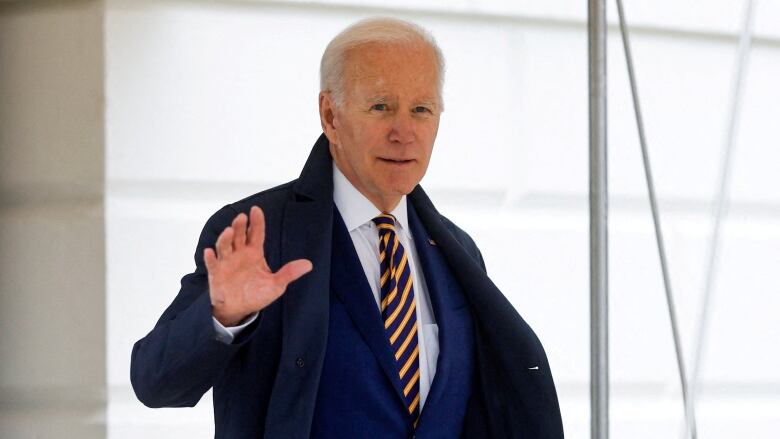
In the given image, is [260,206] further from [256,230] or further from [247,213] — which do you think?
[256,230]

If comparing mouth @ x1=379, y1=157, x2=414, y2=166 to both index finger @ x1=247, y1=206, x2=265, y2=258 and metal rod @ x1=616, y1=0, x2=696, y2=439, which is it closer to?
index finger @ x1=247, y1=206, x2=265, y2=258

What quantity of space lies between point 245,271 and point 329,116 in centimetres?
42

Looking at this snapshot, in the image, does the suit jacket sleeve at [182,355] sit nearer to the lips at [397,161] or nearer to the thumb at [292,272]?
the thumb at [292,272]

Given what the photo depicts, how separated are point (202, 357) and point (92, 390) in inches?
60.9

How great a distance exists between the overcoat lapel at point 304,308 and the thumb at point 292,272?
0.54 feet

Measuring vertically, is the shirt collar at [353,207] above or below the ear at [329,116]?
below

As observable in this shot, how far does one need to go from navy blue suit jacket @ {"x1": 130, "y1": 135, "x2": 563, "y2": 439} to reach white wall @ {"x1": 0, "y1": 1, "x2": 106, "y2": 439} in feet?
4.22

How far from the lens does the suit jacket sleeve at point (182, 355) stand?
5.29 feet

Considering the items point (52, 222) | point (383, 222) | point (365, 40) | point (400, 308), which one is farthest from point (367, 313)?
point (52, 222)

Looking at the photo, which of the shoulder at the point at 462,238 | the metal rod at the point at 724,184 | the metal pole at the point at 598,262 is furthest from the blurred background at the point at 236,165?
the shoulder at the point at 462,238

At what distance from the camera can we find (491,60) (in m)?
3.22

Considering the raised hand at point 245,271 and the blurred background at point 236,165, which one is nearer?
the raised hand at point 245,271

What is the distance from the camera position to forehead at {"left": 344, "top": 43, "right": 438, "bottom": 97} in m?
1.86

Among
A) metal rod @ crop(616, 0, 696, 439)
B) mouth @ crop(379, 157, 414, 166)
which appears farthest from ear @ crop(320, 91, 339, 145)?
metal rod @ crop(616, 0, 696, 439)
